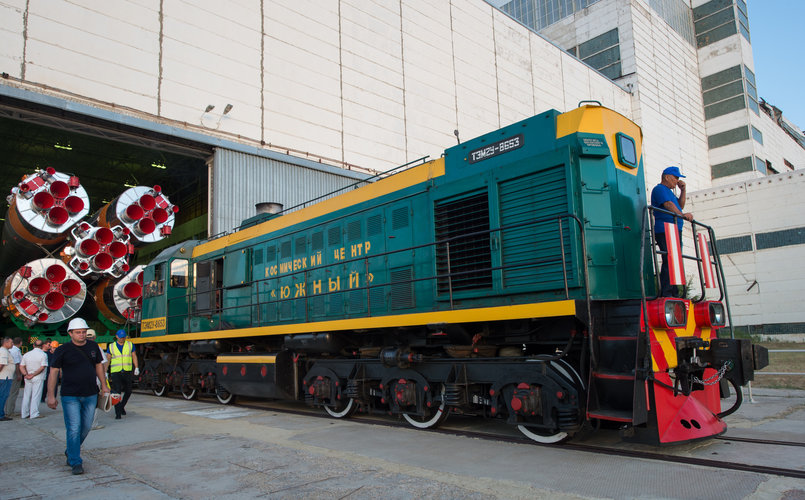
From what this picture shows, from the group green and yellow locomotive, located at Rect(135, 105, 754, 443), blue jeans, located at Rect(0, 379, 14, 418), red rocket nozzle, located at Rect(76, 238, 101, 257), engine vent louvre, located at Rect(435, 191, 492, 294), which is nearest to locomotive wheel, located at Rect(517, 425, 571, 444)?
green and yellow locomotive, located at Rect(135, 105, 754, 443)

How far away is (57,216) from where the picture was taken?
14000 mm

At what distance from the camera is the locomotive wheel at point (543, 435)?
5328 millimetres

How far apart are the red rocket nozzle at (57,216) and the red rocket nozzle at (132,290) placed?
2.44 metres

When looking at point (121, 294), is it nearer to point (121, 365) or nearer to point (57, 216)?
point (57, 216)

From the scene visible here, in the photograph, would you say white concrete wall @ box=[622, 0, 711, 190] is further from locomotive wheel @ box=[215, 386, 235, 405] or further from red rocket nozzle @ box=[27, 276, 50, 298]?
red rocket nozzle @ box=[27, 276, 50, 298]

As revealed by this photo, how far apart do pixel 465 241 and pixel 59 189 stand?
491 inches

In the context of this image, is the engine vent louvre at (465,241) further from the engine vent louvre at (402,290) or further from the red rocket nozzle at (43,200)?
the red rocket nozzle at (43,200)

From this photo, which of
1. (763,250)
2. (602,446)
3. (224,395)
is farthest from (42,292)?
(763,250)

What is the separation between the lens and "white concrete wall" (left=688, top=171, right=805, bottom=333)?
22141 millimetres

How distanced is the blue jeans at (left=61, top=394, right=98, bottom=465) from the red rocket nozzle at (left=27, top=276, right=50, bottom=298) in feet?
34.2

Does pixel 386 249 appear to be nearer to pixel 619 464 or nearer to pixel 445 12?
pixel 619 464

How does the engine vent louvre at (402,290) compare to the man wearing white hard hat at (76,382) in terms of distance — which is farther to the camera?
the engine vent louvre at (402,290)

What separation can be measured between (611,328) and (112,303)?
48.0 ft

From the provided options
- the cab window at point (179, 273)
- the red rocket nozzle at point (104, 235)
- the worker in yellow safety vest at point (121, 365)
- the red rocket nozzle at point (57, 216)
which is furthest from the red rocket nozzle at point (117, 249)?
the worker in yellow safety vest at point (121, 365)
